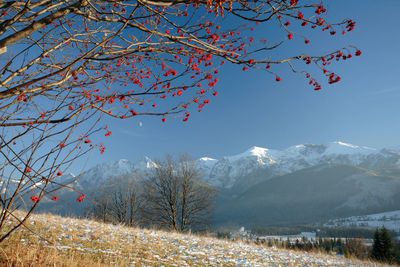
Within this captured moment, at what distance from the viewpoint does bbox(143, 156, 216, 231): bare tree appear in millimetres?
25125

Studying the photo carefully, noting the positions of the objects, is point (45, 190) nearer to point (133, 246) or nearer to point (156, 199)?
point (133, 246)

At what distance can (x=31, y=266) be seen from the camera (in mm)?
3291

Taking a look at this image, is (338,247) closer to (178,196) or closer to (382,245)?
(382,245)

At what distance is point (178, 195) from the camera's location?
25.8 metres

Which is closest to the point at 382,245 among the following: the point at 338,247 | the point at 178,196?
the point at 338,247

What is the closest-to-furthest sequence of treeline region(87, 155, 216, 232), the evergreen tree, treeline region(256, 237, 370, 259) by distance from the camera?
treeline region(256, 237, 370, 259) < treeline region(87, 155, 216, 232) < the evergreen tree

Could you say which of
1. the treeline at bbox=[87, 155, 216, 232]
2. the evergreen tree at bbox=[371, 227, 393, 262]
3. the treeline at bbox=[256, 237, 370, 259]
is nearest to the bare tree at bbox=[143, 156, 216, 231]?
the treeline at bbox=[87, 155, 216, 232]

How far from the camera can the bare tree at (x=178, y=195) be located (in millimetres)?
25125

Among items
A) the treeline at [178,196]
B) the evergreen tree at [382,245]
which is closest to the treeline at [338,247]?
the evergreen tree at [382,245]

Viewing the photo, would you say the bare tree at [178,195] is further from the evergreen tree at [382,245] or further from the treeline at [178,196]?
the evergreen tree at [382,245]

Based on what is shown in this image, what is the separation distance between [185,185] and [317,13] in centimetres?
2370

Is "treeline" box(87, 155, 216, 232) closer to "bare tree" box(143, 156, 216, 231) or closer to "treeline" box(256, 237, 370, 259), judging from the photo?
"bare tree" box(143, 156, 216, 231)

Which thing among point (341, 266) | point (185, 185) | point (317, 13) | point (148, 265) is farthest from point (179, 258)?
point (185, 185)

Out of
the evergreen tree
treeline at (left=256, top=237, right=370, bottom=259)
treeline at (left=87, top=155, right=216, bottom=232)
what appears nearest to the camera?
treeline at (left=256, top=237, right=370, bottom=259)
